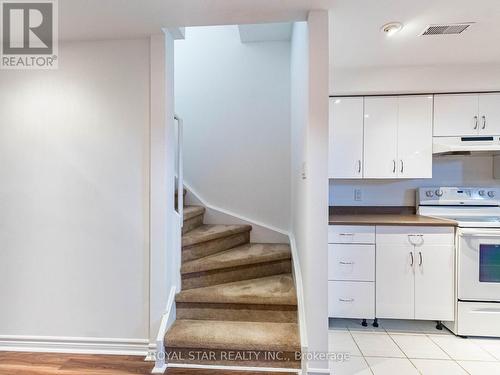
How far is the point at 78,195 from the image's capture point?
84.9 inches

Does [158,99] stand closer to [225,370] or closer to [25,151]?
[25,151]

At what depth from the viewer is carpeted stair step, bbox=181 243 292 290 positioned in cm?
235

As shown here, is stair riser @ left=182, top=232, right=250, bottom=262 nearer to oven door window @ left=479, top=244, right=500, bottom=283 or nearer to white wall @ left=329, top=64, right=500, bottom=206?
white wall @ left=329, top=64, right=500, bottom=206

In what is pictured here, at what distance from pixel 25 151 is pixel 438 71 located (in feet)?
11.7

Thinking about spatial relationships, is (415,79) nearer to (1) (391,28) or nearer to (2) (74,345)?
(1) (391,28)

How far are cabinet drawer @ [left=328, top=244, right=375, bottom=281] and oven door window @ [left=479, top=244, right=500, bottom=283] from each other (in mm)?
842

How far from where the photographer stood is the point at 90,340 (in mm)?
2141

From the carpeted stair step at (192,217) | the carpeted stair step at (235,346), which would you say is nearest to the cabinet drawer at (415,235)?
the carpeted stair step at (235,346)

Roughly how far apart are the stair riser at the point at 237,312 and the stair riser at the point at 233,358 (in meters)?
0.25

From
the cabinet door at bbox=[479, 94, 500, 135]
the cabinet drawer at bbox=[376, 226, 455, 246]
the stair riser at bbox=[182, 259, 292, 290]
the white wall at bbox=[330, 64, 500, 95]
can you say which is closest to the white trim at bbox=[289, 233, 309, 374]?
the stair riser at bbox=[182, 259, 292, 290]

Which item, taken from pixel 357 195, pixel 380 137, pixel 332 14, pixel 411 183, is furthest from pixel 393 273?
pixel 332 14

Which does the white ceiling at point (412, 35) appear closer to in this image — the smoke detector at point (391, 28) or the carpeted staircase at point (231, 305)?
the smoke detector at point (391, 28)

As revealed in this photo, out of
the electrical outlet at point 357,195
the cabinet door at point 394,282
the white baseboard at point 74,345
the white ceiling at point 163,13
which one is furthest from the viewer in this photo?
the electrical outlet at point 357,195

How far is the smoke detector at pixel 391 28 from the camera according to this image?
6.37ft
